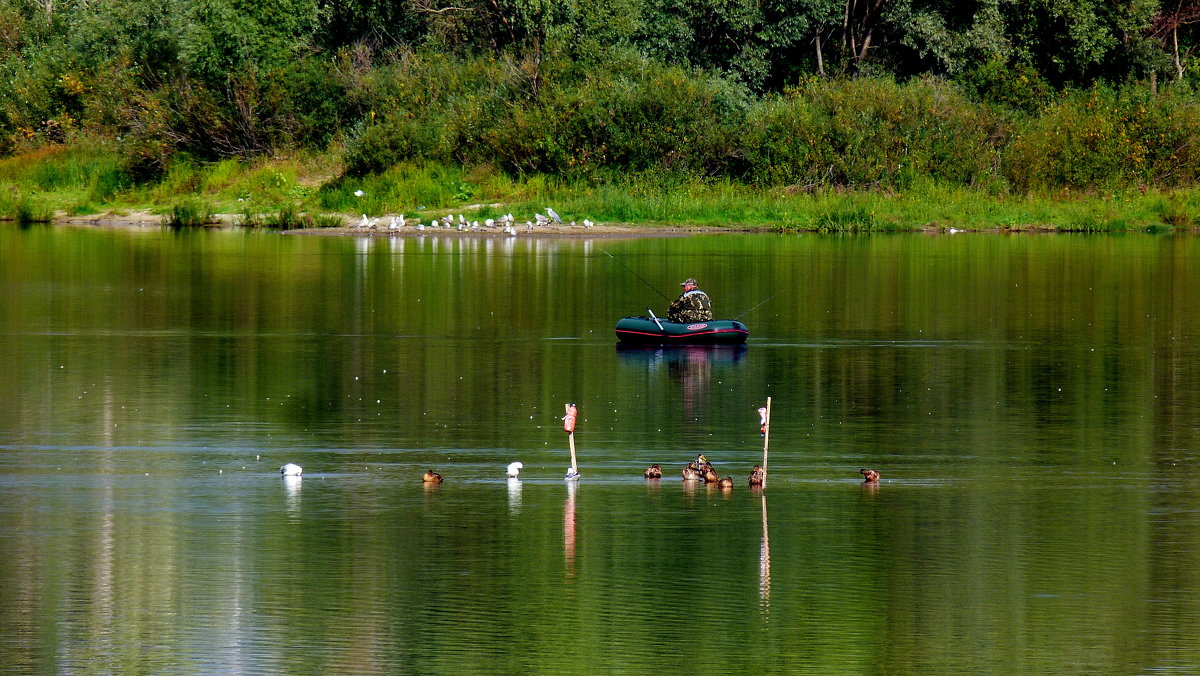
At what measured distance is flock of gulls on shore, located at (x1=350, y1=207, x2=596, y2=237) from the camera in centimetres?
5531

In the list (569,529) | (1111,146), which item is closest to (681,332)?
(569,529)

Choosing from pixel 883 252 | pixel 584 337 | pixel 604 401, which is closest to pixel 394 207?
pixel 883 252

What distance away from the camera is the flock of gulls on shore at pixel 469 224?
5531 cm

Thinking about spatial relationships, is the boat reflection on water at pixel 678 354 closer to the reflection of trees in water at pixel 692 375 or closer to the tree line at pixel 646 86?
the reflection of trees in water at pixel 692 375

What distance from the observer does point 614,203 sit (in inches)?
2281

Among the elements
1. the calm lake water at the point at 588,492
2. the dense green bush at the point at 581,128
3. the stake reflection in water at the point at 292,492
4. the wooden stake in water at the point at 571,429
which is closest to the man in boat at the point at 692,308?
the calm lake water at the point at 588,492

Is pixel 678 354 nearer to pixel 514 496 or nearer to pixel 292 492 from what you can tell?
pixel 514 496

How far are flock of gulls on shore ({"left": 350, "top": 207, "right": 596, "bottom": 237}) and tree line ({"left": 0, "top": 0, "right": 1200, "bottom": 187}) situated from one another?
4552 mm

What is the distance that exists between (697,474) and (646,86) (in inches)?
1781

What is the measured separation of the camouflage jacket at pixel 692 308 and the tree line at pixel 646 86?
106 ft

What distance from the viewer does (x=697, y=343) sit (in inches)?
1091

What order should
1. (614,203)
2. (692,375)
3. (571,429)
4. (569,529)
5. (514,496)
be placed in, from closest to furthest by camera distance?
1. (569,529)
2. (514,496)
3. (571,429)
4. (692,375)
5. (614,203)

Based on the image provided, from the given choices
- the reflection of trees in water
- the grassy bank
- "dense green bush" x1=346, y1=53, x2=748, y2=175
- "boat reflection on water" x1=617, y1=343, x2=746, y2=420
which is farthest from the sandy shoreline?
the reflection of trees in water

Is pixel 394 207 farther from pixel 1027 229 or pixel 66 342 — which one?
pixel 66 342
